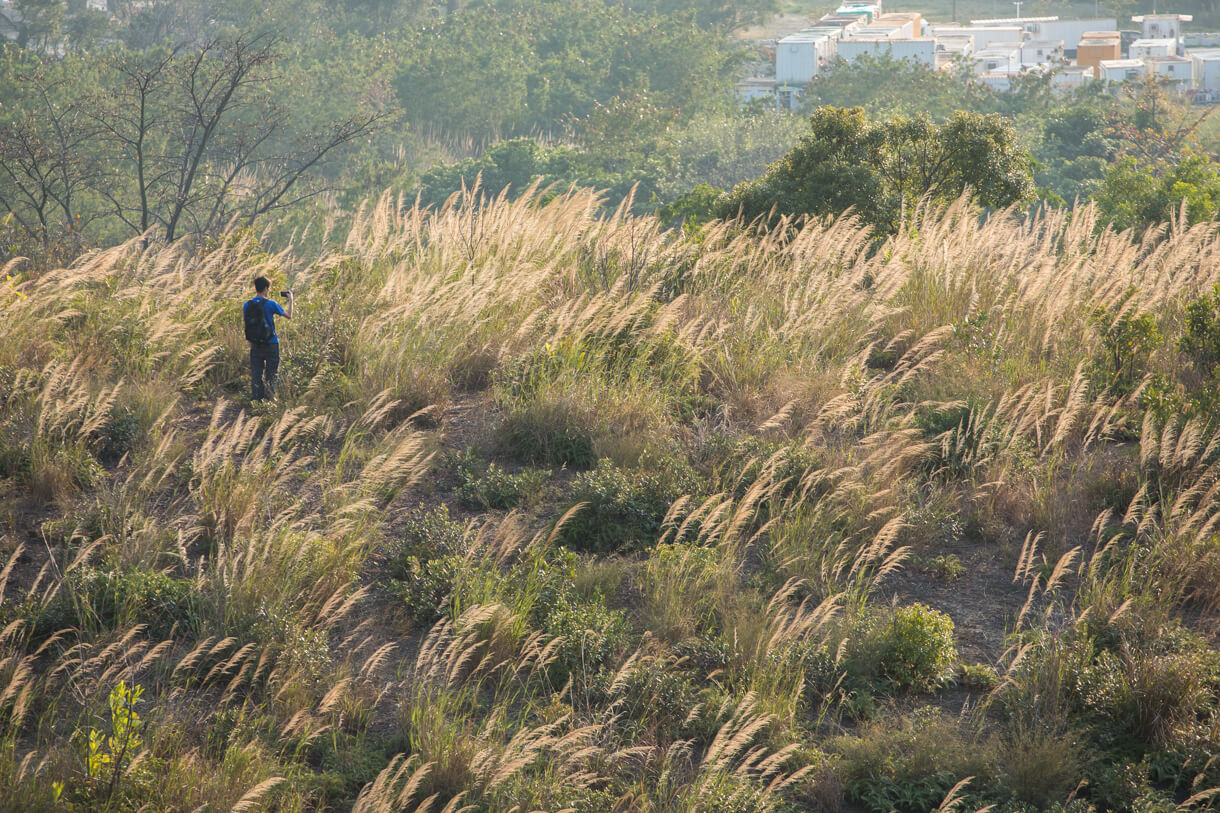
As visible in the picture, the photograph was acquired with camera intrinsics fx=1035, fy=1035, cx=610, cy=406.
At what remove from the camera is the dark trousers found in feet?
22.4

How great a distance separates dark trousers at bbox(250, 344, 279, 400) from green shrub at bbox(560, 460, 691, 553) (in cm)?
237

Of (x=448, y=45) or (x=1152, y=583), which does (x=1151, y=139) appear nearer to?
(x=448, y=45)

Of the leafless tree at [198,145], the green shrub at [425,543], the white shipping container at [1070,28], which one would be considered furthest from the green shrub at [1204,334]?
the white shipping container at [1070,28]

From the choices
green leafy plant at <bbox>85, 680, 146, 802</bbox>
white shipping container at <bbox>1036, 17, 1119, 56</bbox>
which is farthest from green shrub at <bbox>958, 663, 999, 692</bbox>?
white shipping container at <bbox>1036, 17, 1119, 56</bbox>

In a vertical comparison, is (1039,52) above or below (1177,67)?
above

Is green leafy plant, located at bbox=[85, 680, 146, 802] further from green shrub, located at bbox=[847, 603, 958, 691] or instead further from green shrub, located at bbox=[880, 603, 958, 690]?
green shrub, located at bbox=[880, 603, 958, 690]

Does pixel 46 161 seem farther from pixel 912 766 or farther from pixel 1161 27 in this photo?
pixel 1161 27

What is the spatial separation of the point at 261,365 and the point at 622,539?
284 cm

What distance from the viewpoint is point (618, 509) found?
571cm

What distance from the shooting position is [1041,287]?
7602 millimetres

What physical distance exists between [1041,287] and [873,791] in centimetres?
486

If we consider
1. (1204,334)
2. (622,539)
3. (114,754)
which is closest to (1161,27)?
(1204,334)

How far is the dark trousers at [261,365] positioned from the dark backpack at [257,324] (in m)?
0.08

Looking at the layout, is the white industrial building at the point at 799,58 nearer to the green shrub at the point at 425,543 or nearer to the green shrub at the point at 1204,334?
the green shrub at the point at 1204,334
